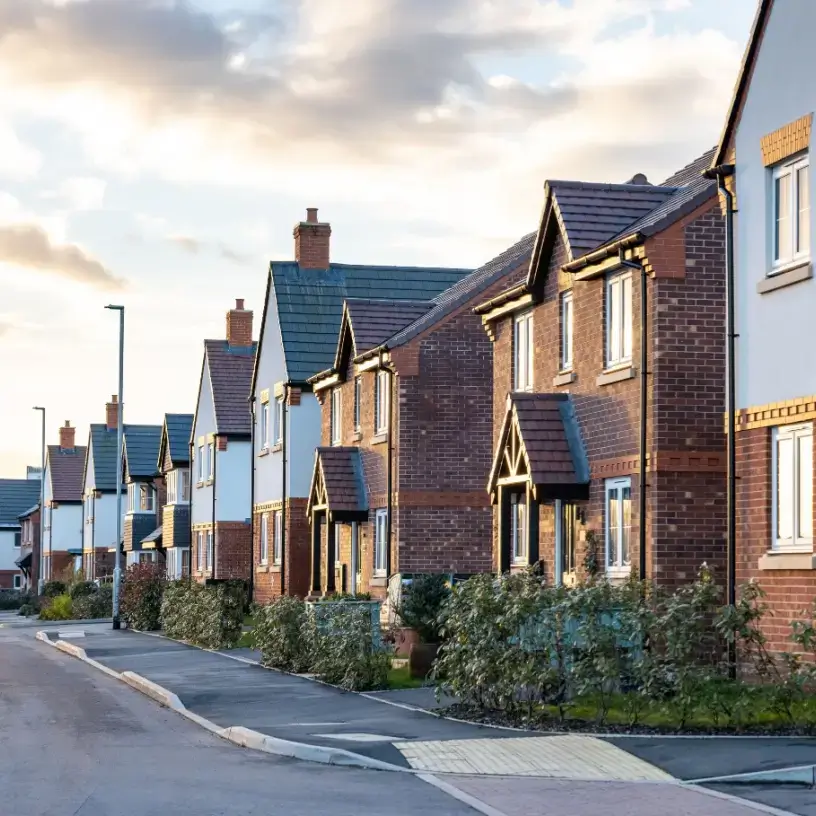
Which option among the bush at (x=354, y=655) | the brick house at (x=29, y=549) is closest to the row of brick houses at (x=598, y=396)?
the bush at (x=354, y=655)

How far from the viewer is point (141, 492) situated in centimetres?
Answer: 7956

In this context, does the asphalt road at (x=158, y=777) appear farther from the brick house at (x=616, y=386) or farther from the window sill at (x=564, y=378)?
the window sill at (x=564, y=378)

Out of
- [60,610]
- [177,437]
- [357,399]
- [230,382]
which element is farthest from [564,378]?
[177,437]

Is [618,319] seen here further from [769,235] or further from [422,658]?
[422,658]

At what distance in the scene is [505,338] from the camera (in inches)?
1104

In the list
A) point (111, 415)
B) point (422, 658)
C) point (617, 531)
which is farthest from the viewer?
point (111, 415)

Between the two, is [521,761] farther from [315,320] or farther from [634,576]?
[315,320]

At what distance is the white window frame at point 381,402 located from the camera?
34844mm

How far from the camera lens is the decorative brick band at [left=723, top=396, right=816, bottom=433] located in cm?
1819

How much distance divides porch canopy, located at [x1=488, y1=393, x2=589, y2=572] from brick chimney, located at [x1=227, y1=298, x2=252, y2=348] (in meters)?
32.9

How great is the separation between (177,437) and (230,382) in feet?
34.2

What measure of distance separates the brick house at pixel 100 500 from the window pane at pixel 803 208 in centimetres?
6776

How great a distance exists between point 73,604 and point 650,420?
43331mm

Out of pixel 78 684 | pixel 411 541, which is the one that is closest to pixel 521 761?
pixel 78 684
